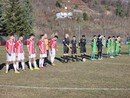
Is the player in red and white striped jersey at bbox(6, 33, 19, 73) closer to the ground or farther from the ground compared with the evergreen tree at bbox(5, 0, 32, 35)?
closer to the ground

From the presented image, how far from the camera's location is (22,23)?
63.5m

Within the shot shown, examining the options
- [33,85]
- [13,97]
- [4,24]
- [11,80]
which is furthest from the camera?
[4,24]

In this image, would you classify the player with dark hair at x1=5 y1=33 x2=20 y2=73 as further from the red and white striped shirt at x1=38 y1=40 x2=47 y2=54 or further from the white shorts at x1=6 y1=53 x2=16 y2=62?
the red and white striped shirt at x1=38 y1=40 x2=47 y2=54

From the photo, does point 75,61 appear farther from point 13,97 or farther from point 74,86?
point 13,97

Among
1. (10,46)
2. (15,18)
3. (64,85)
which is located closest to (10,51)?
(10,46)

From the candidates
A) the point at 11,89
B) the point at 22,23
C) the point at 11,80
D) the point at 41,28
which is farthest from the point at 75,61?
the point at 41,28

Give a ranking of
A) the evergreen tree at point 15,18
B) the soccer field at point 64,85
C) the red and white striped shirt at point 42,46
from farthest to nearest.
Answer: the evergreen tree at point 15,18 → the red and white striped shirt at point 42,46 → the soccer field at point 64,85

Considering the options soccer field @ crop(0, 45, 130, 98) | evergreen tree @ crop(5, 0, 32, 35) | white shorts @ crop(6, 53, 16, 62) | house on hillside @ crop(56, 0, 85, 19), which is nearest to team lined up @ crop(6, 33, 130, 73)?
white shorts @ crop(6, 53, 16, 62)

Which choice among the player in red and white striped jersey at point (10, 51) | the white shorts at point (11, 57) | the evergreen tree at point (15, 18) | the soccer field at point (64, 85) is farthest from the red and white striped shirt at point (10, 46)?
the evergreen tree at point (15, 18)

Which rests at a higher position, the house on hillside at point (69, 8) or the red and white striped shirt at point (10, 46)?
the house on hillside at point (69, 8)

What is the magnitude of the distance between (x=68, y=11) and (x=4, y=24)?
60.4m

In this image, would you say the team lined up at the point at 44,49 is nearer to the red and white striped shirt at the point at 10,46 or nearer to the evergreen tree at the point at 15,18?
the red and white striped shirt at the point at 10,46

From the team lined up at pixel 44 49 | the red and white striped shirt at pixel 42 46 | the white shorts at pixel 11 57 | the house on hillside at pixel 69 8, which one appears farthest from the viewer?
the house on hillside at pixel 69 8

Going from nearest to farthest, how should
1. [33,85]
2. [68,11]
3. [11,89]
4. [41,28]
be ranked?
[11,89], [33,85], [41,28], [68,11]
